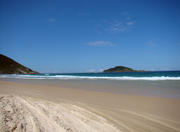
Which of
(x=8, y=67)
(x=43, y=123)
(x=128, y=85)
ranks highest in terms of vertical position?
(x=8, y=67)

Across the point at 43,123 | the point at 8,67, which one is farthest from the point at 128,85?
the point at 8,67

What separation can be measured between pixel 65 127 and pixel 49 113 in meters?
0.78

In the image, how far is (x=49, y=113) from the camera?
2818mm

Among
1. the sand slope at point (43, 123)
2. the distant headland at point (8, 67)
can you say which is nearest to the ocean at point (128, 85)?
the sand slope at point (43, 123)

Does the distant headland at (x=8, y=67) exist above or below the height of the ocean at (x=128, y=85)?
above

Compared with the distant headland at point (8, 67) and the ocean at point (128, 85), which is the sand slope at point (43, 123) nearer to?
the ocean at point (128, 85)

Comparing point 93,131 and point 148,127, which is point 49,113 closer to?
point 93,131

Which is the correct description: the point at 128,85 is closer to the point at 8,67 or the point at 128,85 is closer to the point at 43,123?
the point at 43,123

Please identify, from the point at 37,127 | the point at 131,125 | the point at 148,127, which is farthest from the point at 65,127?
the point at 148,127

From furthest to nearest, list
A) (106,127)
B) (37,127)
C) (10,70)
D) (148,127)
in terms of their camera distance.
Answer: (10,70) → (148,127) → (106,127) → (37,127)

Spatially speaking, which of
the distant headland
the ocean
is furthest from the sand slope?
the distant headland

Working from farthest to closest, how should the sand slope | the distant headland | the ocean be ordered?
the distant headland
the ocean
the sand slope

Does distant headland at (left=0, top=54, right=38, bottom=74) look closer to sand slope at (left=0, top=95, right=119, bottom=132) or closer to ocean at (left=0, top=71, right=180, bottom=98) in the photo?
ocean at (left=0, top=71, right=180, bottom=98)

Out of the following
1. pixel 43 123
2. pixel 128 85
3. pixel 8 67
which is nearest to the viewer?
pixel 43 123
